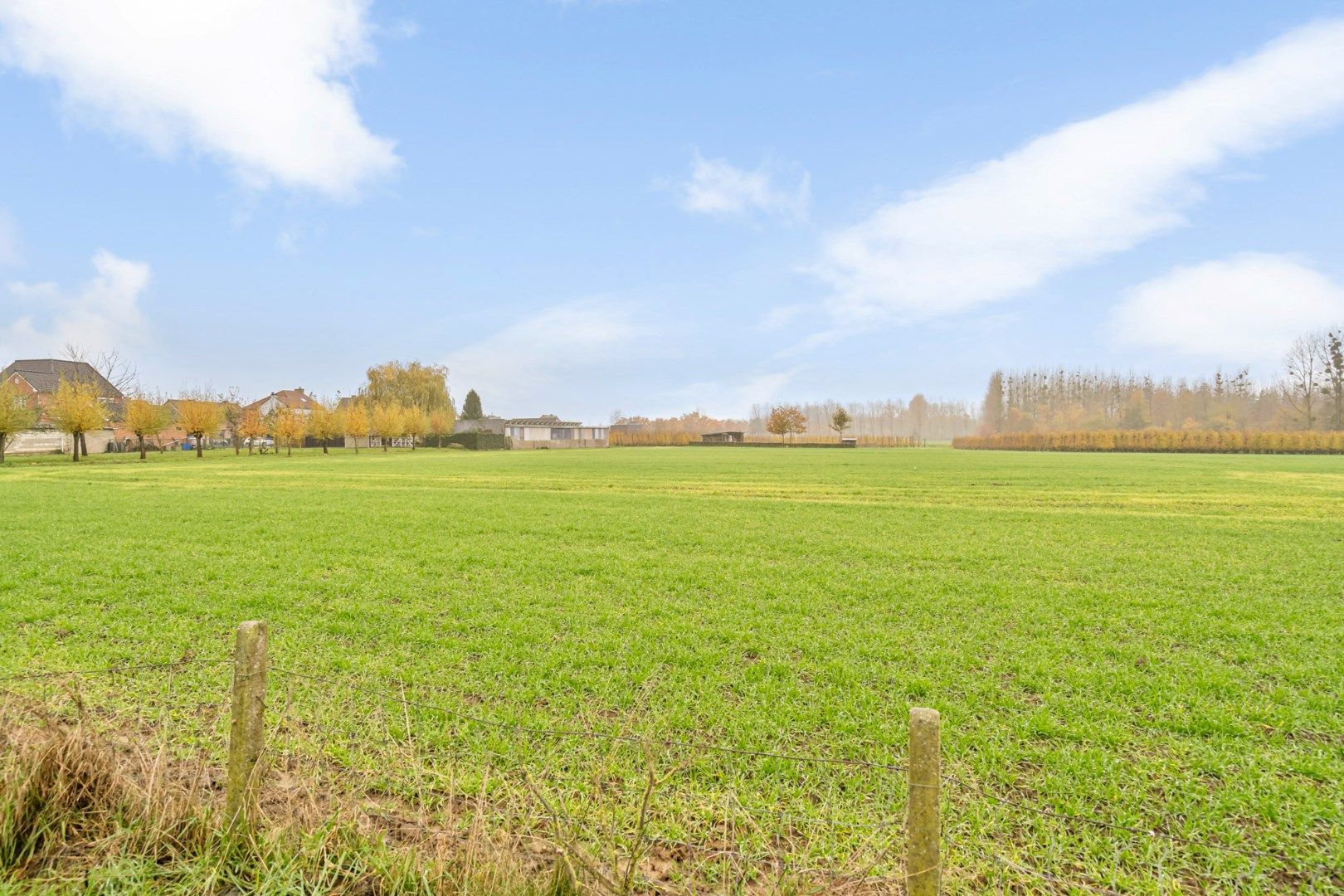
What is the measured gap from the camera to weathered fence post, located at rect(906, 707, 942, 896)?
1912mm

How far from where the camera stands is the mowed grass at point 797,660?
324cm

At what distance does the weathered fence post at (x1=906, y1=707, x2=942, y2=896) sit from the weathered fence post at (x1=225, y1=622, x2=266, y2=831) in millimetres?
2537

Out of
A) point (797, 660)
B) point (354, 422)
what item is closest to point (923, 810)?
point (797, 660)

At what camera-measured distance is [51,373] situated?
63.3 meters

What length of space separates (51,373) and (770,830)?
291 feet

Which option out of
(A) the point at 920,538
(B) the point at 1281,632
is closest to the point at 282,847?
(B) the point at 1281,632

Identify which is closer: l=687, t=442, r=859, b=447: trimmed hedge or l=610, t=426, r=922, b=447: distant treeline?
l=687, t=442, r=859, b=447: trimmed hedge

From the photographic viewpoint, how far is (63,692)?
14.5 ft

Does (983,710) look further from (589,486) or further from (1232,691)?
(589,486)

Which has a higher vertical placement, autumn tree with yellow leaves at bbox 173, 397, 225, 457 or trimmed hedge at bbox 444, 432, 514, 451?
autumn tree with yellow leaves at bbox 173, 397, 225, 457

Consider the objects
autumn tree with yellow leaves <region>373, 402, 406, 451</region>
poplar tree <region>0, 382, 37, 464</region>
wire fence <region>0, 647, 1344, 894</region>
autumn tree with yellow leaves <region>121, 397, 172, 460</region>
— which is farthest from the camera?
autumn tree with yellow leaves <region>373, 402, 406, 451</region>

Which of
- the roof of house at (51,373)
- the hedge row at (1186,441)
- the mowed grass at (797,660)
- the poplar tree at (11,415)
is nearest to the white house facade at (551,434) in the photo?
the roof of house at (51,373)

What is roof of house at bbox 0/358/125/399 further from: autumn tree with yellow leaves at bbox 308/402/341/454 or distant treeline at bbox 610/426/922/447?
distant treeline at bbox 610/426/922/447

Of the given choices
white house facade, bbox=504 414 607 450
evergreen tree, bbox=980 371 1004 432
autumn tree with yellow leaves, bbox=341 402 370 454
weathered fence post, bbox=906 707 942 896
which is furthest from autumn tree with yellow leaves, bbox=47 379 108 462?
evergreen tree, bbox=980 371 1004 432
